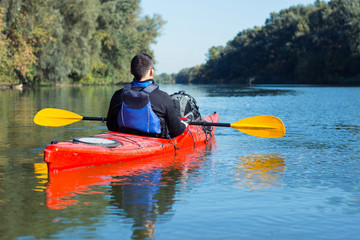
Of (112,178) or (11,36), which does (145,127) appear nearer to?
(112,178)

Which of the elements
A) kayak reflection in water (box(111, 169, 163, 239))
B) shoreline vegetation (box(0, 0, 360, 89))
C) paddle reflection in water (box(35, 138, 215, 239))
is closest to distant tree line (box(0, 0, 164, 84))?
shoreline vegetation (box(0, 0, 360, 89))

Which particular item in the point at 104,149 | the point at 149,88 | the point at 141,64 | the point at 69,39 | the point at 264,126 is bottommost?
the point at 104,149

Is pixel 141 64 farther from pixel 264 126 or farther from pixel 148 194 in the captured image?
pixel 264 126

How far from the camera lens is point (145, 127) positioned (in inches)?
256

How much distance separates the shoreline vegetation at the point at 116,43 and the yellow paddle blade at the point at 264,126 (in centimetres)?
1967

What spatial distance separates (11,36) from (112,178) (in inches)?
949

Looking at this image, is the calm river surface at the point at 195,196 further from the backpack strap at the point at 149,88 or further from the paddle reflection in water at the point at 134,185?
the backpack strap at the point at 149,88

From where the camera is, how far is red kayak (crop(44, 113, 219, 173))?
17.9ft

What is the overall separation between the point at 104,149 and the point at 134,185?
0.99 metres

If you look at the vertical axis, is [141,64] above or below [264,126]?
above

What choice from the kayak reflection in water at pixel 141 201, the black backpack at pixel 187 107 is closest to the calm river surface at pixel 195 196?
the kayak reflection in water at pixel 141 201

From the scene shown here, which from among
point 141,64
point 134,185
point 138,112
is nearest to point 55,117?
point 138,112

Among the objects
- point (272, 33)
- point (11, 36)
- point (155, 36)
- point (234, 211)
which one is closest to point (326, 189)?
point (234, 211)

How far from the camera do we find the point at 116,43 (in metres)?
44.2
